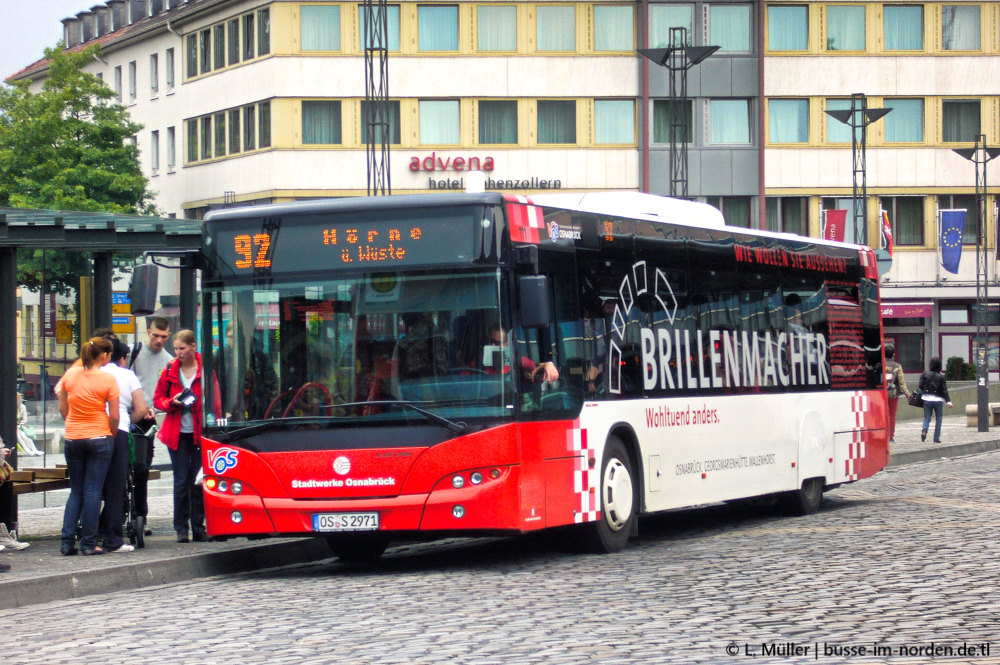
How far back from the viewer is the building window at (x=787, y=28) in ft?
192

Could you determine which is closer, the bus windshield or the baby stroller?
the bus windshield

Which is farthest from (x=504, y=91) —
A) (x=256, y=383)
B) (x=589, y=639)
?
(x=589, y=639)

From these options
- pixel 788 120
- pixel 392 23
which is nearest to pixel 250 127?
pixel 392 23

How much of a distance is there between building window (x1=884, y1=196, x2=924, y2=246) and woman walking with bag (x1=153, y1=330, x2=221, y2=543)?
47357mm

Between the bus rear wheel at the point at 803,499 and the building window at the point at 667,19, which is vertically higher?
the building window at the point at 667,19

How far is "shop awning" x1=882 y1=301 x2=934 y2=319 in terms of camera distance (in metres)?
59.3

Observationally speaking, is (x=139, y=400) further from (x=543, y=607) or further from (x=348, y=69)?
(x=348, y=69)

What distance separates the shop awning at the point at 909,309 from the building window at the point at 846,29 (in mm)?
8971

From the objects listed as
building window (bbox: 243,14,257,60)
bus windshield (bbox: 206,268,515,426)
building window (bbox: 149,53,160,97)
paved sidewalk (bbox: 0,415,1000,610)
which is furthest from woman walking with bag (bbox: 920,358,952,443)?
building window (bbox: 149,53,160,97)

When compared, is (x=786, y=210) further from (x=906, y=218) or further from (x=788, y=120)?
(x=906, y=218)

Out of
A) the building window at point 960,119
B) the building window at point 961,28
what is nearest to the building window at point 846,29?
the building window at point 961,28

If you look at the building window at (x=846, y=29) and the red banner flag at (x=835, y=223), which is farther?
the building window at (x=846, y=29)

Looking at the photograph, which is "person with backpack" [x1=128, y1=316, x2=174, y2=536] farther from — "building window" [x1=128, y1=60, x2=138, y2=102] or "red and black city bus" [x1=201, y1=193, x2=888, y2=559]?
"building window" [x1=128, y1=60, x2=138, y2=102]

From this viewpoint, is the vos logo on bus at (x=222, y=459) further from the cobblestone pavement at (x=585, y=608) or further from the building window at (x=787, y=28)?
the building window at (x=787, y=28)
